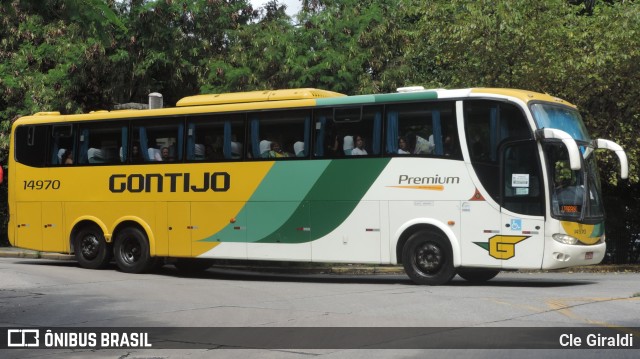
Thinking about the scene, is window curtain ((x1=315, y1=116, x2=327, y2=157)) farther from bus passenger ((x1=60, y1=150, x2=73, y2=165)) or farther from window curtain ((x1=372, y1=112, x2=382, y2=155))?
bus passenger ((x1=60, y1=150, x2=73, y2=165))

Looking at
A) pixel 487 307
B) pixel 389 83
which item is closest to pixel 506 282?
pixel 487 307

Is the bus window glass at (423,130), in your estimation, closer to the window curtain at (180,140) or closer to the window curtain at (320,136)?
the window curtain at (320,136)

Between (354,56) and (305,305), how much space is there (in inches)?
578

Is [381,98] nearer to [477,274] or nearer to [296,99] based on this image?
[296,99]

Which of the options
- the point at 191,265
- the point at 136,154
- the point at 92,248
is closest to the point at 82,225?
the point at 92,248

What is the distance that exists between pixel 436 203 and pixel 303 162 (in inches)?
113

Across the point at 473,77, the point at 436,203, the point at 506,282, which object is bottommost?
the point at 506,282

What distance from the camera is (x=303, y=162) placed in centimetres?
1922

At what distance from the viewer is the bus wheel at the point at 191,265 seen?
2284 centimetres

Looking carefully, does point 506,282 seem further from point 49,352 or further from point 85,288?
point 49,352

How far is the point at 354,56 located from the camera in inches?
1101

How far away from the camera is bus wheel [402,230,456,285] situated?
58.4ft

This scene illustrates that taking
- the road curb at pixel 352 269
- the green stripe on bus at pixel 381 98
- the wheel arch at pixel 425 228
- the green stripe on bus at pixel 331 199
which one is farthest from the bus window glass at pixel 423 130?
the road curb at pixel 352 269

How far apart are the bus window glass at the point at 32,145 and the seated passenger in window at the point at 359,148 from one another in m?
8.19
